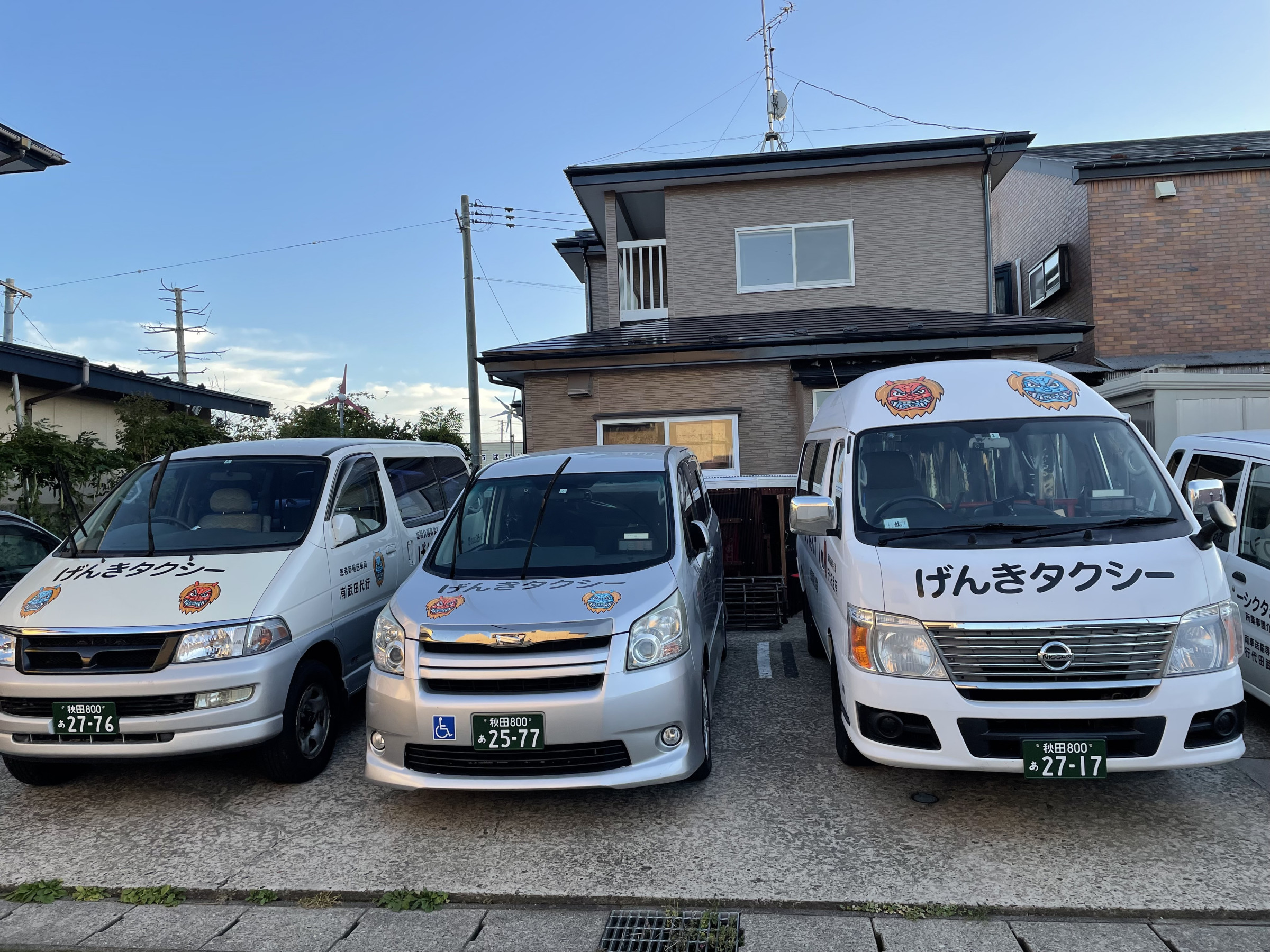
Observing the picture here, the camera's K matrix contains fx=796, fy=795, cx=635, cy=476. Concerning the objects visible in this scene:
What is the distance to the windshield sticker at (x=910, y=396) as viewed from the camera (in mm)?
4688

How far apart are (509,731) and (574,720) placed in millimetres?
306

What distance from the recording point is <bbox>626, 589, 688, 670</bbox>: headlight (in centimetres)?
386

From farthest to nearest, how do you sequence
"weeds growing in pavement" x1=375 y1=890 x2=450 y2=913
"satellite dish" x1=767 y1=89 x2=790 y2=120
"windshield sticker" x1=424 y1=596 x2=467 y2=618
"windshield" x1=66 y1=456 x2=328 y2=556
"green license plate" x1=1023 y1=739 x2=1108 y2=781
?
"satellite dish" x1=767 y1=89 x2=790 y2=120
"windshield" x1=66 y1=456 x2=328 y2=556
"windshield sticker" x1=424 y1=596 x2=467 y2=618
"green license plate" x1=1023 y1=739 x2=1108 y2=781
"weeds growing in pavement" x1=375 y1=890 x2=450 y2=913

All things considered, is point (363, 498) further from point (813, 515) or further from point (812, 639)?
point (812, 639)

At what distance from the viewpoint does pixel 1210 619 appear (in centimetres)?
352

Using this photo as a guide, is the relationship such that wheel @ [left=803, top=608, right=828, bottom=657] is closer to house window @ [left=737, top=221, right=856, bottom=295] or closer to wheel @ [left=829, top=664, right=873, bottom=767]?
wheel @ [left=829, top=664, right=873, bottom=767]

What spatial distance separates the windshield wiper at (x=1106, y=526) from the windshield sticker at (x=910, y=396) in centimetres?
104

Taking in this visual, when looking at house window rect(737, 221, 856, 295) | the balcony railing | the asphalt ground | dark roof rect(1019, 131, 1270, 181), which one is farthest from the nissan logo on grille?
dark roof rect(1019, 131, 1270, 181)

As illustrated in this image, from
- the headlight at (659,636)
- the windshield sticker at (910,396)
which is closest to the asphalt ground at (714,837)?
the headlight at (659,636)

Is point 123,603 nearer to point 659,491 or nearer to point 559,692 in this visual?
point 559,692

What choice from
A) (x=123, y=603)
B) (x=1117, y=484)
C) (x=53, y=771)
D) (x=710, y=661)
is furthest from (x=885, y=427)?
(x=53, y=771)

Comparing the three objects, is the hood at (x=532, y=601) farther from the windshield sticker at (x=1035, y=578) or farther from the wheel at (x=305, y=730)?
the windshield sticker at (x=1035, y=578)

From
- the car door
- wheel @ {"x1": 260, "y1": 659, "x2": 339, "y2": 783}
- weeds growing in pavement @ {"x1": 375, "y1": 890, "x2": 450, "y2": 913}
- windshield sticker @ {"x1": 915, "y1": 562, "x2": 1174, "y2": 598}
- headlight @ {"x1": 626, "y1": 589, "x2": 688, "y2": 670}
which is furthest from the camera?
the car door

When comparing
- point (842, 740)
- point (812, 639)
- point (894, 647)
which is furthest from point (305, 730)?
point (812, 639)
